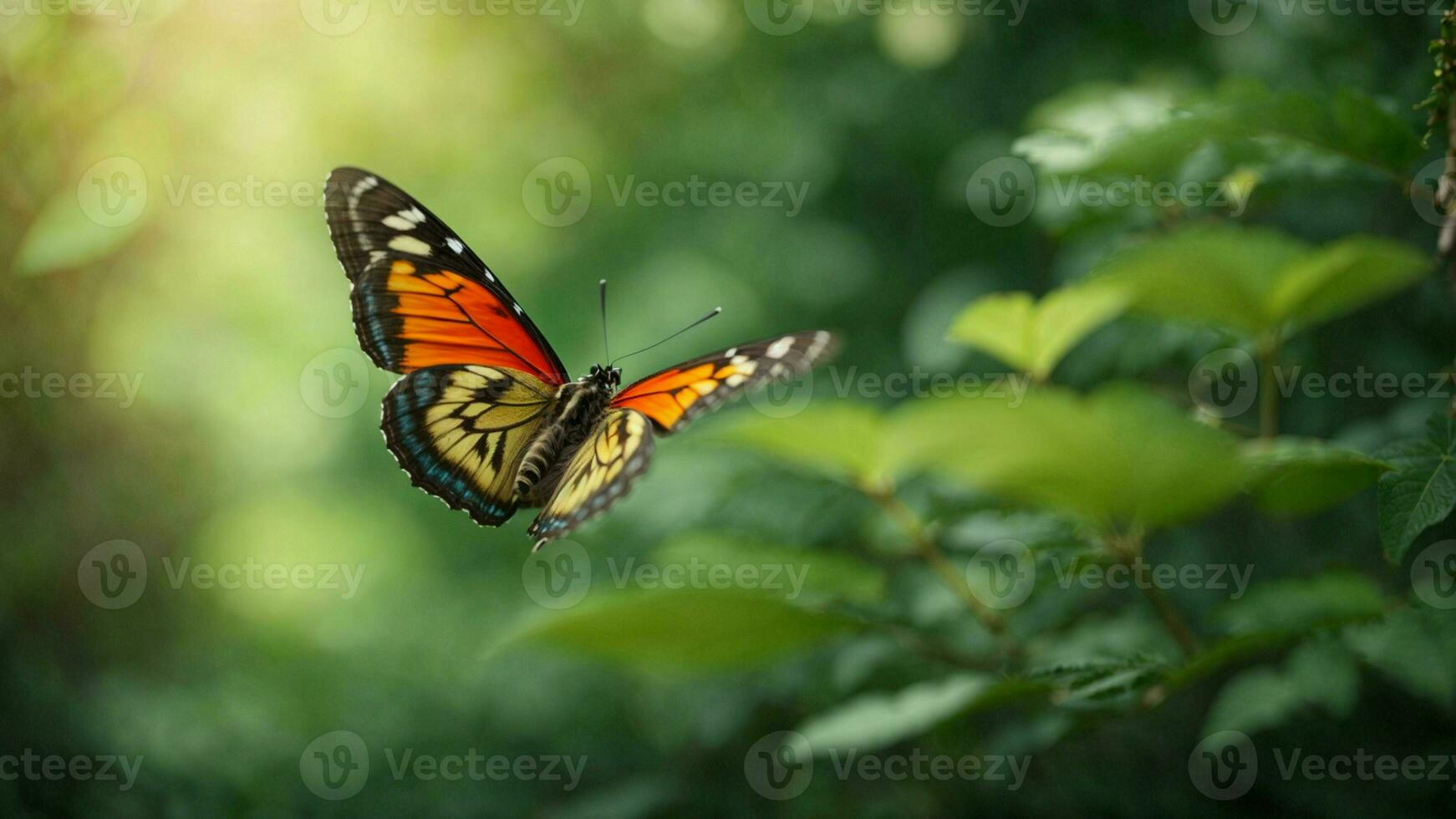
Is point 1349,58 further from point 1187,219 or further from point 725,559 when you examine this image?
point 725,559

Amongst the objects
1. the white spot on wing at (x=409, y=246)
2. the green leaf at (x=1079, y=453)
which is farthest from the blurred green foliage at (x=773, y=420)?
the white spot on wing at (x=409, y=246)

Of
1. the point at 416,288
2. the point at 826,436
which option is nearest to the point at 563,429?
the point at 416,288

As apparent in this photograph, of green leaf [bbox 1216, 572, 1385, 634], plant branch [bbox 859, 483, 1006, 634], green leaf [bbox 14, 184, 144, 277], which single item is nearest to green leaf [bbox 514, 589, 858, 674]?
plant branch [bbox 859, 483, 1006, 634]

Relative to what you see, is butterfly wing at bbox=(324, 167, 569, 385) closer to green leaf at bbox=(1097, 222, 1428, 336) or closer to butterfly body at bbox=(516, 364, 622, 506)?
butterfly body at bbox=(516, 364, 622, 506)

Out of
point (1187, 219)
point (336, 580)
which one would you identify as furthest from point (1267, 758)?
point (336, 580)

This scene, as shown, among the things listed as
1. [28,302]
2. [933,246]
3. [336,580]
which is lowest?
[336,580]

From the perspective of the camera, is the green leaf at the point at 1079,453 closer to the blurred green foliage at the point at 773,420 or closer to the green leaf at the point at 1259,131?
the blurred green foliage at the point at 773,420
